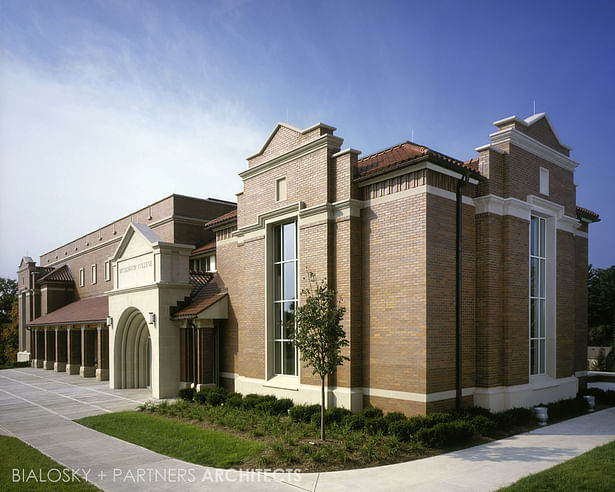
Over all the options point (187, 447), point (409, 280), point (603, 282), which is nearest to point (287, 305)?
point (409, 280)

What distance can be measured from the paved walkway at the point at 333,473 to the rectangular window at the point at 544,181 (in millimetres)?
7058

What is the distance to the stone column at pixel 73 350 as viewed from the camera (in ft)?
102

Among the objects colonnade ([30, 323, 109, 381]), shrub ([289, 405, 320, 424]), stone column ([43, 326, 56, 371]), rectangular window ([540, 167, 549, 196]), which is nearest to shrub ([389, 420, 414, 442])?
shrub ([289, 405, 320, 424])

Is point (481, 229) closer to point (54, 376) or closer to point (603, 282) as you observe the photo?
point (54, 376)

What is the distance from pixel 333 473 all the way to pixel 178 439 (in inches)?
179

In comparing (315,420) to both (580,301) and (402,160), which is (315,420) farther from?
(580,301)

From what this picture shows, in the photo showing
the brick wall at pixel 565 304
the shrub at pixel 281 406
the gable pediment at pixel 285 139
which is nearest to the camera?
the shrub at pixel 281 406

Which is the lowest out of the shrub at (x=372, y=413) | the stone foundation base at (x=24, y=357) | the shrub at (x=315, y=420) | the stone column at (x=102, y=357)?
the stone foundation base at (x=24, y=357)

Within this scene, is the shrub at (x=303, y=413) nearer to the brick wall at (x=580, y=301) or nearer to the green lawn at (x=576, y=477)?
the green lawn at (x=576, y=477)

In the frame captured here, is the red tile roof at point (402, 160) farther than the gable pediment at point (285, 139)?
No

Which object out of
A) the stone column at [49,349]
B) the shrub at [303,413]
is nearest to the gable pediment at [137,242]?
the shrub at [303,413]

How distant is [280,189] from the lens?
16594mm

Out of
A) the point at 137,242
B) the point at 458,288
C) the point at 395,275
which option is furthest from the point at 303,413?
the point at 137,242

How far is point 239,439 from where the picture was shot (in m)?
11.6
